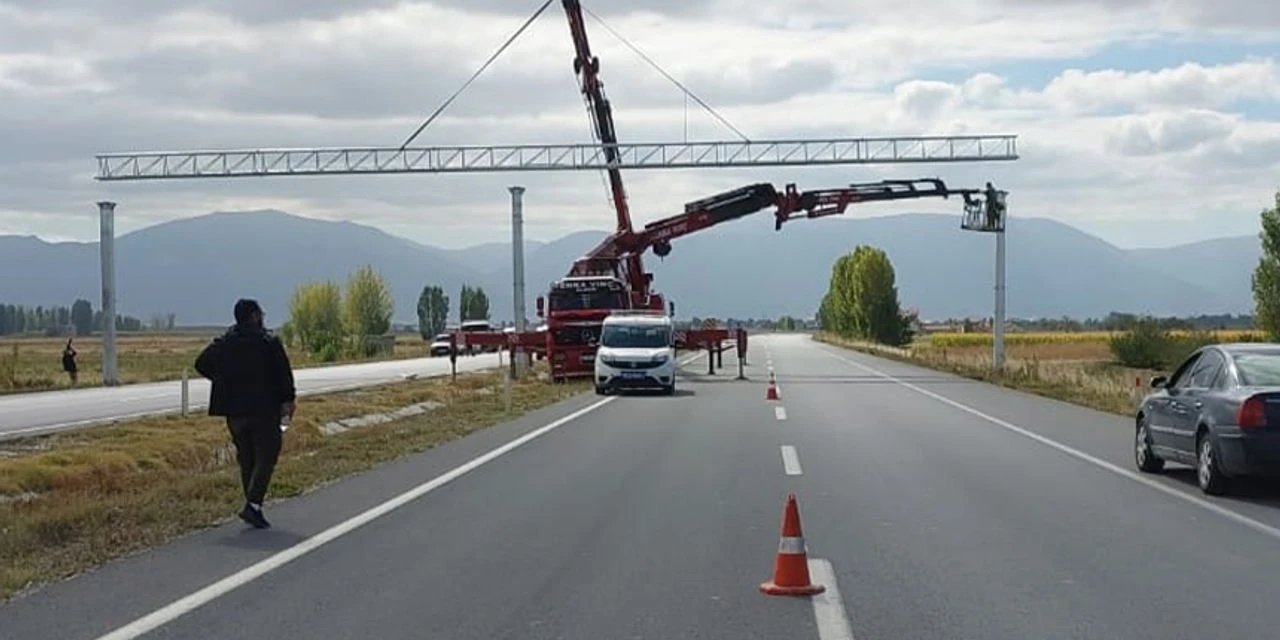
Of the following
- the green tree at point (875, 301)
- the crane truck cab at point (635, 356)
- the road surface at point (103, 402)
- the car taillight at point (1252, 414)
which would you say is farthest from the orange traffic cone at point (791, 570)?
the green tree at point (875, 301)

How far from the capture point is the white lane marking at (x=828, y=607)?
8.88 m

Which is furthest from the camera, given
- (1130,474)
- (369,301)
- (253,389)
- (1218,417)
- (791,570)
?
(369,301)

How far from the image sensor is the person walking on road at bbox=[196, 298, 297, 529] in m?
13.7

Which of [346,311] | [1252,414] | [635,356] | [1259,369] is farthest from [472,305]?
[1252,414]

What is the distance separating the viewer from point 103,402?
120 feet

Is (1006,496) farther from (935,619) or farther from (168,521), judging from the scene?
(168,521)

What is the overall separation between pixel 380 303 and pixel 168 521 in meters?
93.7

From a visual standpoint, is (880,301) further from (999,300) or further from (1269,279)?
(999,300)

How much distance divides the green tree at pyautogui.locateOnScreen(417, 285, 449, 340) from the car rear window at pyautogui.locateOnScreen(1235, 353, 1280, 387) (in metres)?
140

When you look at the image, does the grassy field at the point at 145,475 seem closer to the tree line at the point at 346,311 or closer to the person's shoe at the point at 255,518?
the person's shoe at the point at 255,518

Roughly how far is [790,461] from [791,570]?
374 inches

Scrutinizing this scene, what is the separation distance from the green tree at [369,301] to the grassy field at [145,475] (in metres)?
71.4

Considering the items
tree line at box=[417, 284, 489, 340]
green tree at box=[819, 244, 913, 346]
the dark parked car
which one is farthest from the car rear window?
tree line at box=[417, 284, 489, 340]

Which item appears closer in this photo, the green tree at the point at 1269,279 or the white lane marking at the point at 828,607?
the white lane marking at the point at 828,607
